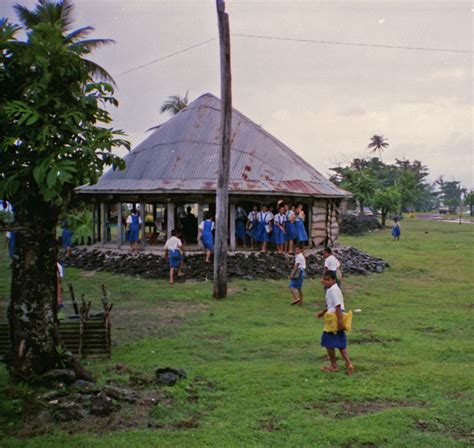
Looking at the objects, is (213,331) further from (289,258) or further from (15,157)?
(289,258)

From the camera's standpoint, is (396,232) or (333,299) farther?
(396,232)

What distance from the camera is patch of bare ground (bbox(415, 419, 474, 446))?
584 cm

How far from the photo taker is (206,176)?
70.9ft

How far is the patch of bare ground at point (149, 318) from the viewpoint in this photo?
1083cm

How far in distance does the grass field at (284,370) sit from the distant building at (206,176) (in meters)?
5.64

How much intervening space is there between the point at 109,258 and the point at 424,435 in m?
16.2

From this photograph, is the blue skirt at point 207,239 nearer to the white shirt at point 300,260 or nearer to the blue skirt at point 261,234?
the blue skirt at point 261,234

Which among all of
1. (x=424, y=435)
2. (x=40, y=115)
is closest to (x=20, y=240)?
(x=40, y=115)

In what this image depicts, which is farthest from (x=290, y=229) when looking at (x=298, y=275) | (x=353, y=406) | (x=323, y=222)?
(x=353, y=406)

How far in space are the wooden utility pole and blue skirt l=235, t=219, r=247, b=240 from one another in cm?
749

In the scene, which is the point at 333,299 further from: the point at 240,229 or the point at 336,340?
the point at 240,229

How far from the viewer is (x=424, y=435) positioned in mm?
5828

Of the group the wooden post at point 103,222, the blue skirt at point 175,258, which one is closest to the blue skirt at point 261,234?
the blue skirt at point 175,258

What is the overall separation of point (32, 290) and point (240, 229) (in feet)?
49.2
